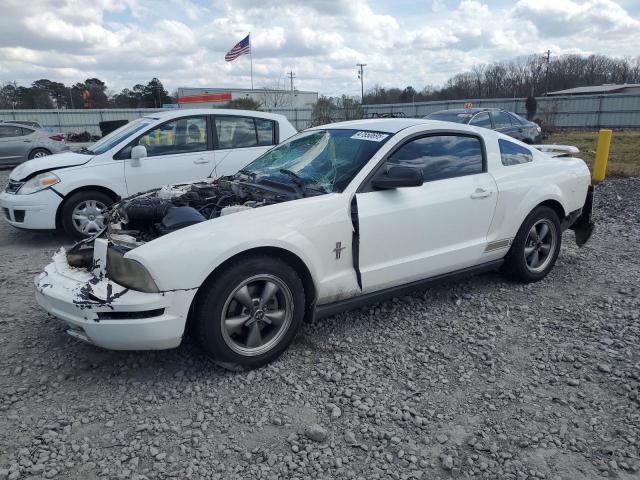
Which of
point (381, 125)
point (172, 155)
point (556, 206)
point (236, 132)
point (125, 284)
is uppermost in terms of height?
point (381, 125)

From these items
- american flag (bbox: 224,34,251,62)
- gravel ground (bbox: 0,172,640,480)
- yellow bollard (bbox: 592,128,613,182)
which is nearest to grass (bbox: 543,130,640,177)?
yellow bollard (bbox: 592,128,613,182)

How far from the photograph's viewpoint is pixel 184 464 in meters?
2.58

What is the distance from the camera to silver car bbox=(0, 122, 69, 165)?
49.7 ft

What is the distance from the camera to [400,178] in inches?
143

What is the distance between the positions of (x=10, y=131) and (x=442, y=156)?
15.2 m

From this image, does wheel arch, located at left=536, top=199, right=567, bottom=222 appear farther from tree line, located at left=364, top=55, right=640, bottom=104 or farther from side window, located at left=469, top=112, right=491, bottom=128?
tree line, located at left=364, top=55, right=640, bottom=104

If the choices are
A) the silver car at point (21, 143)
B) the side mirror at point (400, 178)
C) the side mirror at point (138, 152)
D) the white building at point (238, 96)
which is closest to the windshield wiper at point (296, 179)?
the side mirror at point (400, 178)

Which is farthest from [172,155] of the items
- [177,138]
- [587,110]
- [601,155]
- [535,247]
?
[587,110]

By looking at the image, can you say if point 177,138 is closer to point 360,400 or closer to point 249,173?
point 249,173

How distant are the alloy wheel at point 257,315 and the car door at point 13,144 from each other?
14882 mm

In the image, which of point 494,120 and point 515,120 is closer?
point 494,120

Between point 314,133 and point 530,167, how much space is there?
204cm

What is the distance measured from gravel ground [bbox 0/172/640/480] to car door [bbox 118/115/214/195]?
100 inches

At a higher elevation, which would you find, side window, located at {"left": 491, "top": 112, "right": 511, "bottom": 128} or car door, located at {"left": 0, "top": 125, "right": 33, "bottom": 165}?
side window, located at {"left": 491, "top": 112, "right": 511, "bottom": 128}
